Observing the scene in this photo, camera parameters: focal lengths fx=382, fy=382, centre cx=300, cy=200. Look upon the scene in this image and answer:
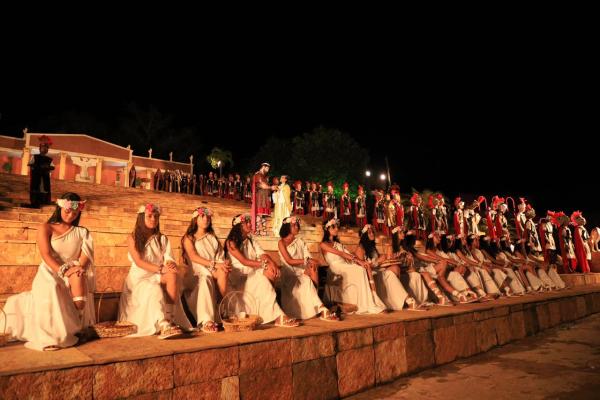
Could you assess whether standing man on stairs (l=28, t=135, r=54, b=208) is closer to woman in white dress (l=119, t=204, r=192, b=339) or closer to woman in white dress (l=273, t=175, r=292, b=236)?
woman in white dress (l=273, t=175, r=292, b=236)

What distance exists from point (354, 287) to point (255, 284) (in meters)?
1.44

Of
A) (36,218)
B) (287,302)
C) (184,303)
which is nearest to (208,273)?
(184,303)

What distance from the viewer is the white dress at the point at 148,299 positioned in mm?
3062

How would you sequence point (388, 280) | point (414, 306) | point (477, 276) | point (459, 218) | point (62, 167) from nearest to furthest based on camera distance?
point (414, 306) → point (388, 280) → point (477, 276) → point (459, 218) → point (62, 167)

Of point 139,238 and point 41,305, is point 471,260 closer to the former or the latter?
point 139,238

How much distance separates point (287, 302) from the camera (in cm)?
431

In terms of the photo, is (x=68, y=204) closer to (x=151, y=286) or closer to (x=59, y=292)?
(x=59, y=292)

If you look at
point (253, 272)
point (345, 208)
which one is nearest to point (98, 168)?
point (345, 208)

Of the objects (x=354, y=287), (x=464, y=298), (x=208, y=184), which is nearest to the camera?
(x=354, y=287)

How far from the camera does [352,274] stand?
4.96 meters

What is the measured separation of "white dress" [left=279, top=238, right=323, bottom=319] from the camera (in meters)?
4.16

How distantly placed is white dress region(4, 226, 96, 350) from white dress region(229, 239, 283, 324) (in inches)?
58.2

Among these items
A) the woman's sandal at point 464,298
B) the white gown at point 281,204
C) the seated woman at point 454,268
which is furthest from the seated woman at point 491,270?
the white gown at point 281,204

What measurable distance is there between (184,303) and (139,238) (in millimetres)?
751
